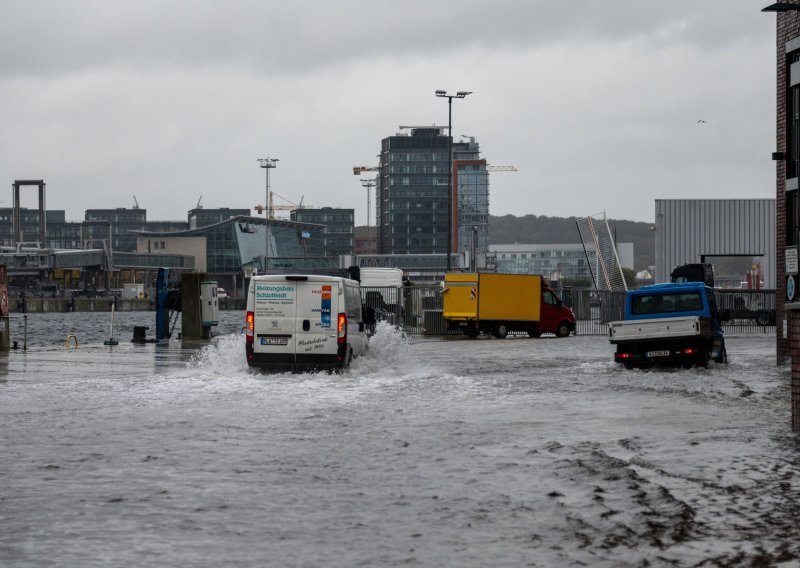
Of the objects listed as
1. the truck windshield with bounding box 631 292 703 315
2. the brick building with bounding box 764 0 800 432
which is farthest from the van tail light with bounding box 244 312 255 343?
the truck windshield with bounding box 631 292 703 315

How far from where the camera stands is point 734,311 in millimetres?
60438

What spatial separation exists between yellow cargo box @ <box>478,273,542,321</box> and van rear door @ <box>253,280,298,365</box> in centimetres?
2555

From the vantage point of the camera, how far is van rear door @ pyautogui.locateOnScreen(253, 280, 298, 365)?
2319 cm

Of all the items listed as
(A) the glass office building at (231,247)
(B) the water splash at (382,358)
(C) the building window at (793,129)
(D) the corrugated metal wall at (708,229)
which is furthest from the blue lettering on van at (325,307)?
(A) the glass office building at (231,247)

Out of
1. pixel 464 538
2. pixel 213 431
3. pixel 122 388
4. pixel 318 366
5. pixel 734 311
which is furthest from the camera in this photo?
pixel 734 311

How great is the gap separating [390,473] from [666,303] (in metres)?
19.8

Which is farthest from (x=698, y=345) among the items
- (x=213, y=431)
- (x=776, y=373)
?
(x=213, y=431)

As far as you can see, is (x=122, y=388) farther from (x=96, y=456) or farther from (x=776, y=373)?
(x=776, y=373)

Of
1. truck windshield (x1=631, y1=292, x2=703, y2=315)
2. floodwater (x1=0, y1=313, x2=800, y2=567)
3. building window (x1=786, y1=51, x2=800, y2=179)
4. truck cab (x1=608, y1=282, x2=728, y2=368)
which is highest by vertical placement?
building window (x1=786, y1=51, x2=800, y2=179)

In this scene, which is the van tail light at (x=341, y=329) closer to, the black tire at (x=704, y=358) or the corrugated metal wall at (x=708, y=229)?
the black tire at (x=704, y=358)

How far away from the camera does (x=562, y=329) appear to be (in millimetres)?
50781

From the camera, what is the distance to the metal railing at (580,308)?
5172cm

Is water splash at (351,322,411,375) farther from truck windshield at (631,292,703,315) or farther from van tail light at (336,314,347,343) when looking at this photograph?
truck windshield at (631,292,703,315)

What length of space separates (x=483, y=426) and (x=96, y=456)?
5166mm
